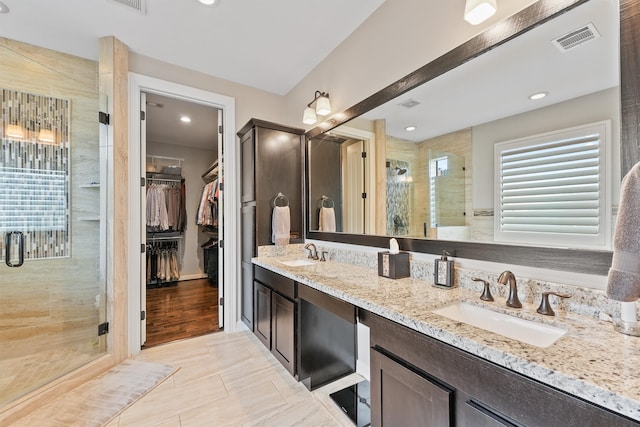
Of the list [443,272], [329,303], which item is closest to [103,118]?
[329,303]

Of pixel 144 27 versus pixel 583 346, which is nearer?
pixel 583 346

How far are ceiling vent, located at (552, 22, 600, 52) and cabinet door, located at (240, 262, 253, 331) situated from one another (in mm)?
2613

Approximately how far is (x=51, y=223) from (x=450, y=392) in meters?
3.30

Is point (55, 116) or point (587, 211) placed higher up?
point (55, 116)

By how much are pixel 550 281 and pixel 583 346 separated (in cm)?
42

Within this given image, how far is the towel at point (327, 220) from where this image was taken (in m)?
2.53

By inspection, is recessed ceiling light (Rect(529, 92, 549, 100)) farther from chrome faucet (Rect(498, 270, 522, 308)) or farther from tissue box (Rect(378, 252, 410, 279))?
tissue box (Rect(378, 252, 410, 279))

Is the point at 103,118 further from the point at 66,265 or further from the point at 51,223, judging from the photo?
the point at 66,265

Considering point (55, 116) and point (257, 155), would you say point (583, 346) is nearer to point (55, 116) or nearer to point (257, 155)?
point (257, 155)

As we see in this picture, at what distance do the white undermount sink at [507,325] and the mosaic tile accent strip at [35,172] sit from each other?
3.21m

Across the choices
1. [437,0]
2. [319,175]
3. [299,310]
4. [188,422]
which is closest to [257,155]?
[319,175]

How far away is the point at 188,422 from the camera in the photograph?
1.66 m

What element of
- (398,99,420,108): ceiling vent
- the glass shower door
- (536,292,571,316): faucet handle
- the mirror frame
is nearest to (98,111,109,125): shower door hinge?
the glass shower door

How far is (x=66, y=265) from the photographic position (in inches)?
99.7
